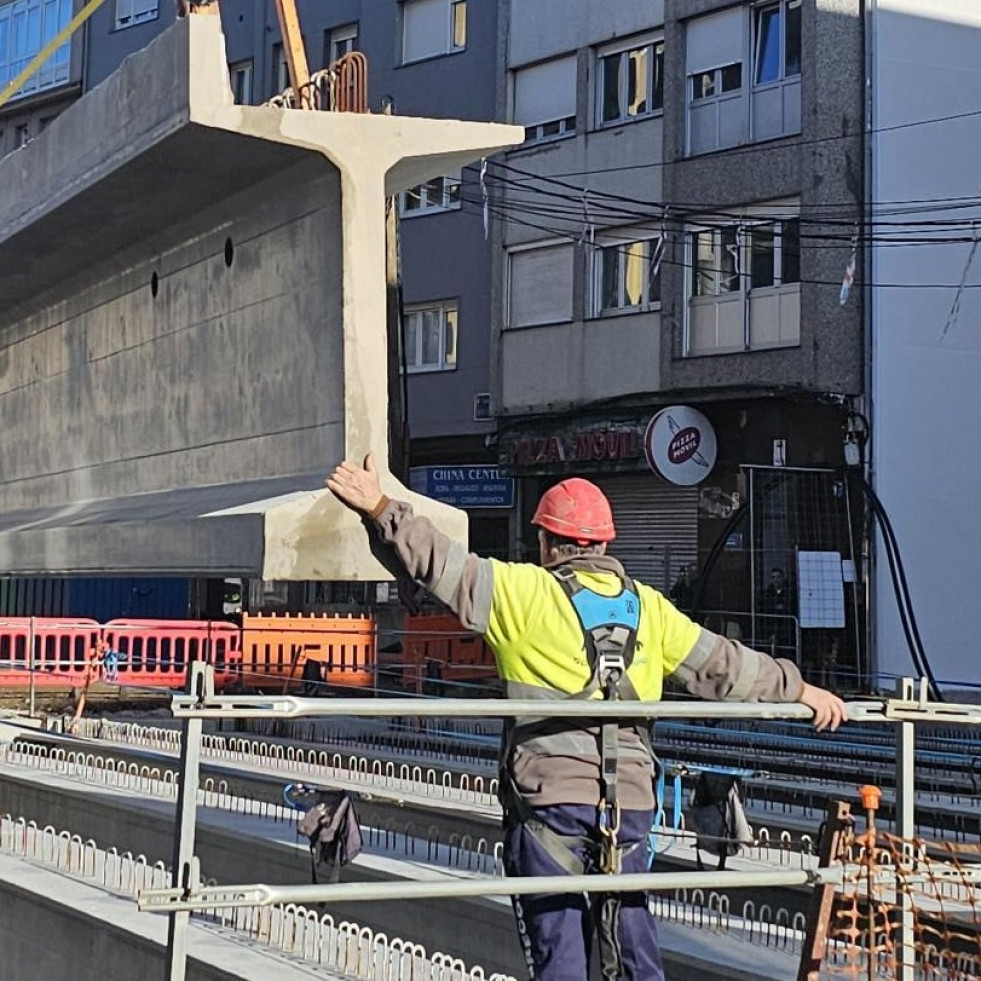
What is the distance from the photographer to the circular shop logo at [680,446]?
27641 mm

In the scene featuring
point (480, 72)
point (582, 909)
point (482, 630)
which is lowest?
point (582, 909)

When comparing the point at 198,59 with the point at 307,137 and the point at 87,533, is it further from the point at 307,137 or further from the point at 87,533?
the point at 87,533

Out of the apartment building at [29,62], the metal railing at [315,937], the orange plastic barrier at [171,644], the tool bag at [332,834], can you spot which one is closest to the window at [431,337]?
the orange plastic barrier at [171,644]

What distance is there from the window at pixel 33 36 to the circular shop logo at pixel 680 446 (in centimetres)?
2210

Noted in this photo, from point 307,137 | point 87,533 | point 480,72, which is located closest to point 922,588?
point 480,72

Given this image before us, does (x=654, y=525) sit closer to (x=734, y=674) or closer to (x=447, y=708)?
(x=734, y=674)

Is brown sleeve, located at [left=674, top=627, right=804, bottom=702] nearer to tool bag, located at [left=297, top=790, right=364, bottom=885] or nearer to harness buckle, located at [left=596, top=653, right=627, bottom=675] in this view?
harness buckle, located at [left=596, top=653, right=627, bottom=675]

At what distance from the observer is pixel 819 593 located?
82.7 ft

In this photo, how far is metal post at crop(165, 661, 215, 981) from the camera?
498 centimetres

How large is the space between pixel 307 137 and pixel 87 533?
10.9 ft

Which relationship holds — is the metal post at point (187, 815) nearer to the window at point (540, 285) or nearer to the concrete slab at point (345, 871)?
the concrete slab at point (345, 871)

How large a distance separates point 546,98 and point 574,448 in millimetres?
6273

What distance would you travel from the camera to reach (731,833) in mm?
9758

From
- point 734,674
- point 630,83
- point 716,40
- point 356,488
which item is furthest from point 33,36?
point 734,674
